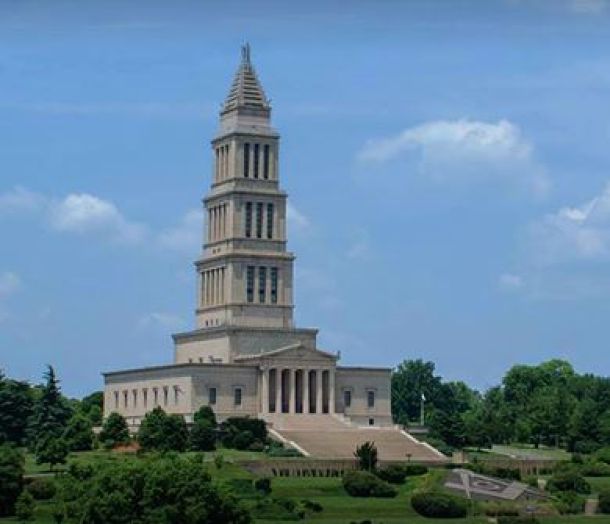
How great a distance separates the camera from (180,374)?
4299 inches

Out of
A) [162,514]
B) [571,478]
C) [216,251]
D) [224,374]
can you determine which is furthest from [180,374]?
[162,514]

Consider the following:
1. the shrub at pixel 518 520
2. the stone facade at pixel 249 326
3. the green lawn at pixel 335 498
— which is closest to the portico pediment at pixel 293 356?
the stone facade at pixel 249 326

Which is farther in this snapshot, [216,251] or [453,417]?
[216,251]

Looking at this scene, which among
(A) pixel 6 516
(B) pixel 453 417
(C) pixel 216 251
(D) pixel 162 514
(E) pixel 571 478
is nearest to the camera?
(D) pixel 162 514

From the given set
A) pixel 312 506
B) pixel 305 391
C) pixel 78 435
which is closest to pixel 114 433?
pixel 78 435

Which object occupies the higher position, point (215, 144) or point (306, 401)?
point (215, 144)

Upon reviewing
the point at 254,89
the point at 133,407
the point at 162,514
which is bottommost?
the point at 162,514

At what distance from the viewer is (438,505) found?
77.8 m

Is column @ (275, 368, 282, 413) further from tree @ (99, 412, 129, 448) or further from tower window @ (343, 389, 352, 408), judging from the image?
tree @ (99, 412, 129, 448)

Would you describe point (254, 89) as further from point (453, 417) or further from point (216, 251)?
point (453, 417)

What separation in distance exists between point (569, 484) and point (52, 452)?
23.4 m

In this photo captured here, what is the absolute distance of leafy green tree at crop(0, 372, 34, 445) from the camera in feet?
338

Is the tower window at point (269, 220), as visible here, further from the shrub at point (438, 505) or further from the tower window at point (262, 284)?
the shrub at point (438, 505)

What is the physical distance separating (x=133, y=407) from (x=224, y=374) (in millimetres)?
8198
